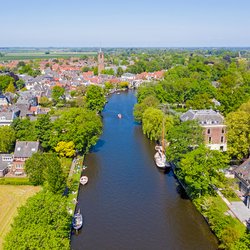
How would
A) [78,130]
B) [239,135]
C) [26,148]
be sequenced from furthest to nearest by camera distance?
[78,130], [239,135], [26,148]

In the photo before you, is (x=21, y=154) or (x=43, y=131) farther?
(x=43, y=131)

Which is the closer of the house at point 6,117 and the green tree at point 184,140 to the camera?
the green tree at point 184,140

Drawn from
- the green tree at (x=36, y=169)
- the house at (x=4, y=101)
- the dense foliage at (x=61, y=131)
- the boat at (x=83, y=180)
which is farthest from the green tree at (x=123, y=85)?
the green tree at (x=36, y=169)

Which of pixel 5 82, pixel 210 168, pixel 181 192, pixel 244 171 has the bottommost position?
pixel 181 192

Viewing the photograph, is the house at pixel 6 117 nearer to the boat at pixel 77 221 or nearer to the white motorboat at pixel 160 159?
the white motorboat at pixel 160 159

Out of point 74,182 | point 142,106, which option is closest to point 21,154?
point 74,182

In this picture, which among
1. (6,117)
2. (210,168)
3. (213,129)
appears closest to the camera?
(210,168)

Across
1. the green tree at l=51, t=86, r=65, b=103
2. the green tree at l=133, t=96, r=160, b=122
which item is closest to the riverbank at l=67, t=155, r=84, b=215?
the green tree at l=133, t=96, r=160, b=122

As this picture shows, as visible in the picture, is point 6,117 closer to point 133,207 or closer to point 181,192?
point 133,207
